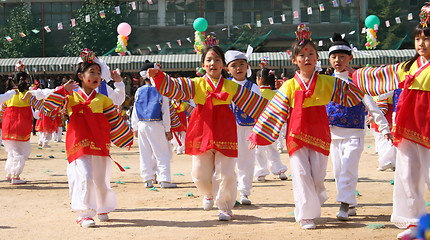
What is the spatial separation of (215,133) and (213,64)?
0.75m

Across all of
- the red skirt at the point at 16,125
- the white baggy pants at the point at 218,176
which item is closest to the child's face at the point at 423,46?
the white baggy pants at the point at 218,176

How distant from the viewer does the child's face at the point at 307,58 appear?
6570 millimetres

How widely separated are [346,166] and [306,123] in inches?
36.6

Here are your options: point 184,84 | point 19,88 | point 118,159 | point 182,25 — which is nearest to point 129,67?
point 182,25

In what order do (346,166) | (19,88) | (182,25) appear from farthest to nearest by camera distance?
(182,25), (19,88), (346,166)

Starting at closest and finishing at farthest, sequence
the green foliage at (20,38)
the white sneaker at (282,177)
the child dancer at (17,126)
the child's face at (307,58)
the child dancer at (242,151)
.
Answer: the child's face at (307,58) < the child dancer at (242,151) < the white sneaker at (282,177) < the child dancer at (17,126) < the green foliage at (20,38)

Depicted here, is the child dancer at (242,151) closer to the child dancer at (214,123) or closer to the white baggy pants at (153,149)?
the child dancer at (214,123)

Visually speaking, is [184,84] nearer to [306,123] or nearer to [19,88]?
[306,123]

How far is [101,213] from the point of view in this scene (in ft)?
23.3

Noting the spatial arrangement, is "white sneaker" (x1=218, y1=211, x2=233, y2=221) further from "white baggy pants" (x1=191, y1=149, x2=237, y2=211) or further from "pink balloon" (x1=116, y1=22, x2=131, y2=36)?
"pink balloon" (x1=116, y1=22, x2=131, y2=36)

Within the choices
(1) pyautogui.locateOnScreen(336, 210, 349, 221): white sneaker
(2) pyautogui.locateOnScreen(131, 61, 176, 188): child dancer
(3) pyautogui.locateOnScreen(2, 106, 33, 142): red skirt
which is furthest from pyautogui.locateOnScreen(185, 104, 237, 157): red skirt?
(3) pyautogui.locateOnScreen(2, 106, 33, 142): red skirt

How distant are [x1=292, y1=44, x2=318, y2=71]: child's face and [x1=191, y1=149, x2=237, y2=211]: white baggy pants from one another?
1.28 m

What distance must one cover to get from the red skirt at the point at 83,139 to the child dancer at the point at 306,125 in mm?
1587

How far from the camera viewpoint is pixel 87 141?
6.90 meters
